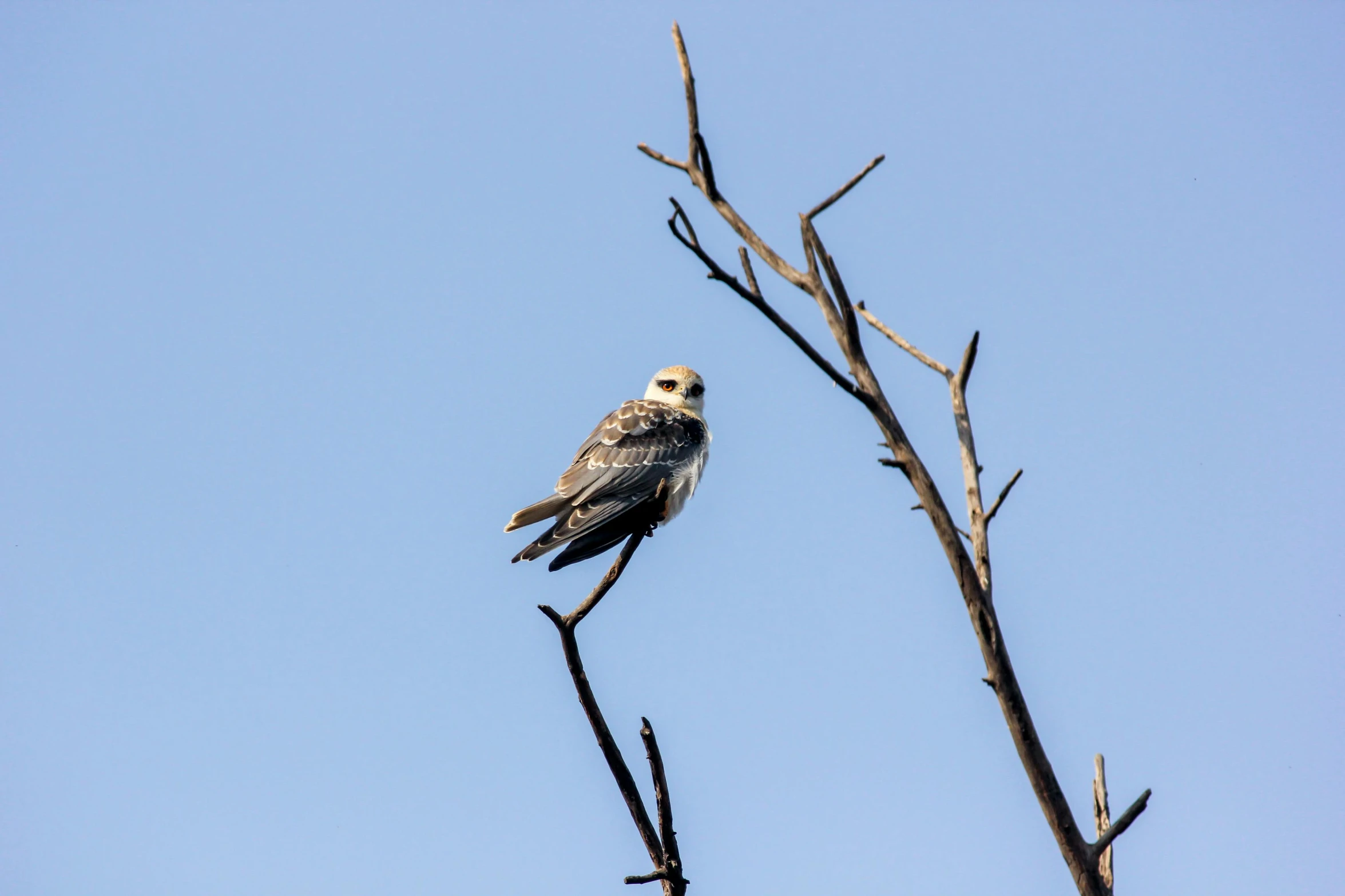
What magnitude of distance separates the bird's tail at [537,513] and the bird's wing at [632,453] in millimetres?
107

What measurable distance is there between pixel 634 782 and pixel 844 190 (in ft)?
9.65

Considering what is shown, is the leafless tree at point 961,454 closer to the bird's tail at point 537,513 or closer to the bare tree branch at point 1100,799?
the bare tree branch at point 1100,799

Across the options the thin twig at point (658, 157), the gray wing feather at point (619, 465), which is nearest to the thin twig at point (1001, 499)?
the thin twig at point (658, 157)

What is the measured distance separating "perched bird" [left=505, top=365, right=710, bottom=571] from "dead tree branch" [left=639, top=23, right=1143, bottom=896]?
2.70 m

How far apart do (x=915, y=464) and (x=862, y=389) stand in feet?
1.10

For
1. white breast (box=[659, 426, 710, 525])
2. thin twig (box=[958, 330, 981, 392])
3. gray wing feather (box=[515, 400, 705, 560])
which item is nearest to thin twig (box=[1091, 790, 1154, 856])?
thin twig (box=[958, 330, 981, 392])

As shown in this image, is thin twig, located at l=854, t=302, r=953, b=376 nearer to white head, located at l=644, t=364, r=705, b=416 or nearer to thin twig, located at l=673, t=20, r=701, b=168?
thin twig, located at l=673, t=20, r=701, b=168

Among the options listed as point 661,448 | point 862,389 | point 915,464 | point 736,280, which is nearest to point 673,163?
point 736,280

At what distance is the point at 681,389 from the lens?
35.0ft

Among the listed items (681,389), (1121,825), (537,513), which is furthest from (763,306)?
(681,389)

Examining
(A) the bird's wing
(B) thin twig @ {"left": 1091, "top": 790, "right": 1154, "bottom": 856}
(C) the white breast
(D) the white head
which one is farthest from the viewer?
(D) the white head

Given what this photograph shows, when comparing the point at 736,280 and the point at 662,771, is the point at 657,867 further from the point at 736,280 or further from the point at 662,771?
the point at 736,280

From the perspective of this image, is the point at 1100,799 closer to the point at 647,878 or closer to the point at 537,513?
the point at 647,878

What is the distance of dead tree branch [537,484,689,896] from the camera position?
208 inches
